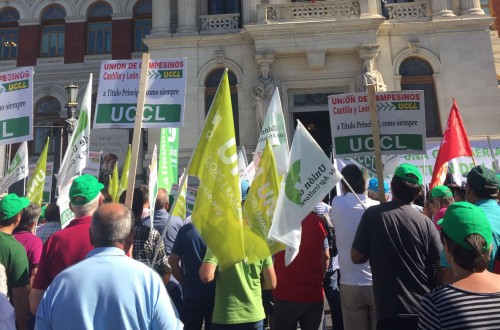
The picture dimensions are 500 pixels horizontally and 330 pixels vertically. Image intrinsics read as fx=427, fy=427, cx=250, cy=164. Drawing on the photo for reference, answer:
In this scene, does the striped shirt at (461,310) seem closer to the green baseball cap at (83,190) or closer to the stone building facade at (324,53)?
the green baseball cap at (83,190)

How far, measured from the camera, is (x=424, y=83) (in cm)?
1727

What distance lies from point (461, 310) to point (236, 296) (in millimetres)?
2281

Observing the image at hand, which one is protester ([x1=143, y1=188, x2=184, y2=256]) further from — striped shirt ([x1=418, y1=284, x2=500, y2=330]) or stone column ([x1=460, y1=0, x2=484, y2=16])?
stone column ([x1=460, y1=0, x2=484, y2=16])

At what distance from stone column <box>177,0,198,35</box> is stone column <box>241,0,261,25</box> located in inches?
86.6

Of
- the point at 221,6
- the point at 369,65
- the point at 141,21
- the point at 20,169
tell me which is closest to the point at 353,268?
the point at 20,169

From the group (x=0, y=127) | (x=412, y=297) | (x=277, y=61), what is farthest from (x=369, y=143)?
(x=277, y=61)

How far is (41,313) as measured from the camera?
2.32m

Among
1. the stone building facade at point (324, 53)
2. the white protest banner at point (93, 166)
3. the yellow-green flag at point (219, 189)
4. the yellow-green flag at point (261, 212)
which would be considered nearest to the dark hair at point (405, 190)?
the yellow-green flag at point (261, 212)

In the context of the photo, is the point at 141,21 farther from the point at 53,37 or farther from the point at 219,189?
the point at 219,189

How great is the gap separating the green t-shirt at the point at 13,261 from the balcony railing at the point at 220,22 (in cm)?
1591

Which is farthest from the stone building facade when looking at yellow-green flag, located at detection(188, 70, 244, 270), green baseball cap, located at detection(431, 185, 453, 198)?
yellow-green flag, located at detection(188, 70, 244, 270)

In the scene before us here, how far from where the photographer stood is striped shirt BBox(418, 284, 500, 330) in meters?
2.04

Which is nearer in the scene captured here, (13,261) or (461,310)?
(461,310)

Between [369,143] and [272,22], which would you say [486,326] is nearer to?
[369,143]
